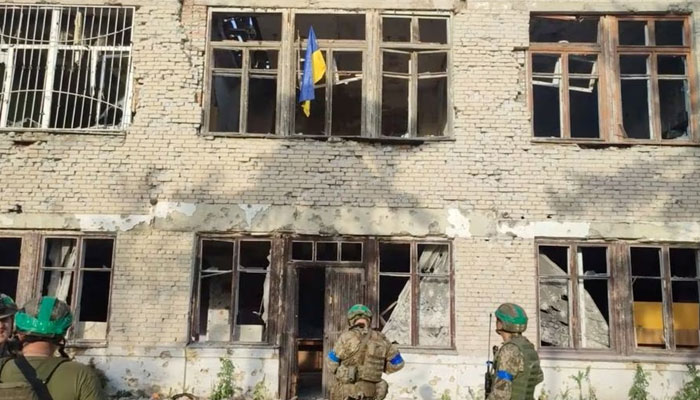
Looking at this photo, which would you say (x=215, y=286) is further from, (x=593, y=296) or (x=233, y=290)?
(x=593, y=296)

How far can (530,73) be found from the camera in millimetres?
9836

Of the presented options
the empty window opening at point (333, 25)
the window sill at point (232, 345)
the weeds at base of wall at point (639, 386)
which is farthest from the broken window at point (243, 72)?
the weeds at base of wall at point (639, 386)

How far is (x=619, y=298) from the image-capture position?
9.27 m

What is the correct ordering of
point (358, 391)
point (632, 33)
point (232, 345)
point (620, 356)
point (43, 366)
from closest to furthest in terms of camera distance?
point (43, 366) < point (358, 391) < point (620, 356) < point (232, 345) < point (632, 33)

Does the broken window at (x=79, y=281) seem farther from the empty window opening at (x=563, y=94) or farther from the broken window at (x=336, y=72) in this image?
the empty window opening at (x=563, y=94)

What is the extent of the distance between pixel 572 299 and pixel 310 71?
5266 millimetres

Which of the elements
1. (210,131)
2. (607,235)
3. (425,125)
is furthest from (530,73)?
→ (210,131)

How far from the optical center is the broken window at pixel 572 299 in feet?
30.3

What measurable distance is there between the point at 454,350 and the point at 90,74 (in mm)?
7170

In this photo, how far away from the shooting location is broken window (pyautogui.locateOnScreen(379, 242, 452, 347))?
9227 mm

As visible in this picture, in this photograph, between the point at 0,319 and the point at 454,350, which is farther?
the point at 454,350

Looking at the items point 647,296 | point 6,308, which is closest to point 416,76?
point 647,296

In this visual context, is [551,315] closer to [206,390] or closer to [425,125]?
[425,125]

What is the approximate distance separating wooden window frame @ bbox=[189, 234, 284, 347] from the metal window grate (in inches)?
105
